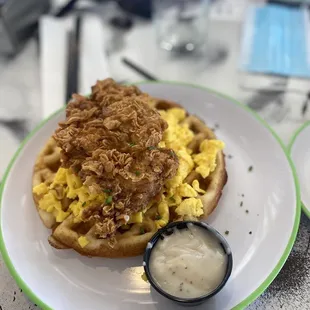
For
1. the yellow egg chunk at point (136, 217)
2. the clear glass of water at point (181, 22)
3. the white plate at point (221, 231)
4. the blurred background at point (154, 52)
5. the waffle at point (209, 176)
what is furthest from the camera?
the clear glass of water at point (181, 22)

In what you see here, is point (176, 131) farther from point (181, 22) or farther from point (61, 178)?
point (181, 22)

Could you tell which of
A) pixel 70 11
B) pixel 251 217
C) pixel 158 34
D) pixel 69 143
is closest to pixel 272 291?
pixel 251 217

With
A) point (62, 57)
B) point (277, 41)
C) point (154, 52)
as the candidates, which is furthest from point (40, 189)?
point (277, 41)

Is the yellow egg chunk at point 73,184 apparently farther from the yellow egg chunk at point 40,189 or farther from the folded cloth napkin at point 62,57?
→ the folded cloth napkin at point 62,57

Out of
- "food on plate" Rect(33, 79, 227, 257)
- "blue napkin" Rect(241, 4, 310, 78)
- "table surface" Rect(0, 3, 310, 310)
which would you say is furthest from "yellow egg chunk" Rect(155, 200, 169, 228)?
"blue napkin" Rect(241, 4, 310, 78)

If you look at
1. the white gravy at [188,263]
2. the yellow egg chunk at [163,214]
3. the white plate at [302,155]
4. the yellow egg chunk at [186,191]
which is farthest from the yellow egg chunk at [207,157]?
the white plate at [302,155]

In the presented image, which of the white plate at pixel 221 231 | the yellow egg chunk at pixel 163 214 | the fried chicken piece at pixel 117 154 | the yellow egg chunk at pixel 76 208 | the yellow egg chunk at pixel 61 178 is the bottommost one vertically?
the white plate at pixel 221 231

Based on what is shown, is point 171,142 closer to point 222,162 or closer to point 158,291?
point 222,162
